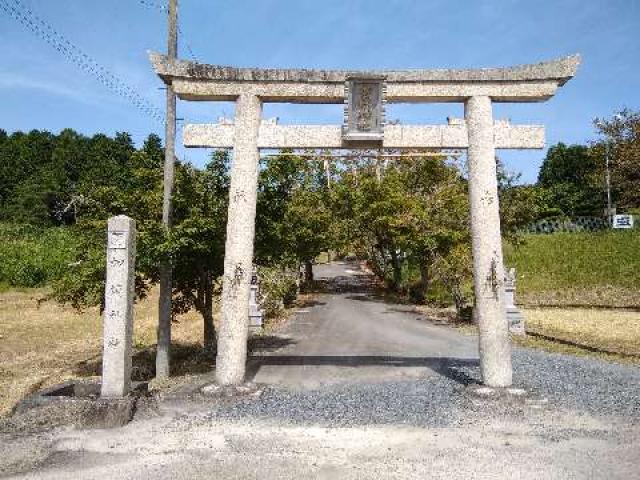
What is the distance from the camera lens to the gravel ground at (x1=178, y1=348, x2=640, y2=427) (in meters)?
8.59

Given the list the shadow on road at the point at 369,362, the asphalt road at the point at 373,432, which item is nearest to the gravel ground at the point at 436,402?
the asphalt road at the point at 373,432

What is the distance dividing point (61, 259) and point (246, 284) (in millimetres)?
31453

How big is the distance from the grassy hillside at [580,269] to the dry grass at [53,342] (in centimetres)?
1731

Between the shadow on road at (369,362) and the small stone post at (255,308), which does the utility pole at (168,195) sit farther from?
the small stone post at (255,308)

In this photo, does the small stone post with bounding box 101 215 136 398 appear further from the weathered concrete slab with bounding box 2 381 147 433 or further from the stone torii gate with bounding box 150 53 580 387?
the stone torii gate with bounding box 150 53 580 387

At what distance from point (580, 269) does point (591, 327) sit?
1726 centimetres

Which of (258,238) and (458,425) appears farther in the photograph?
(258,238)

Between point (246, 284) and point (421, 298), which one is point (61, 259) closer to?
point (421, 298)

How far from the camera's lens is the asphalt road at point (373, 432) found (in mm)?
6562

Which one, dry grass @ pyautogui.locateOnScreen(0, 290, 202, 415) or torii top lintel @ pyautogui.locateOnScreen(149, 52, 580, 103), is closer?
torii top lintel @ pyautogui.locateOnScreen(149, 52, 580, 103)

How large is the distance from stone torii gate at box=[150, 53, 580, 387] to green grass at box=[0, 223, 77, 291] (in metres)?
23.4

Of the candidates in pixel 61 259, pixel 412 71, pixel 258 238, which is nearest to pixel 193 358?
pixel 258 238

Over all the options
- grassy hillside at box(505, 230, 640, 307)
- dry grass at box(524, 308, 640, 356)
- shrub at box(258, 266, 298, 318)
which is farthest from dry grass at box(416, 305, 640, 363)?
shrub at box(258, 266, 298, 318)

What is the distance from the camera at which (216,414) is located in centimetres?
880
